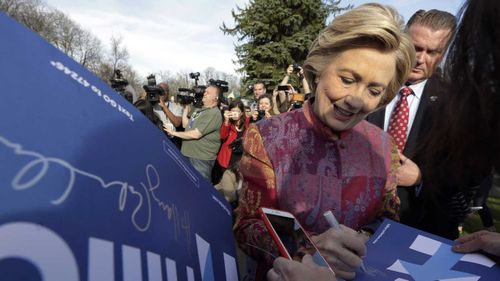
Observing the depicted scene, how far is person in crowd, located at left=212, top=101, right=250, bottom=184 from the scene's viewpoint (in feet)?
18.8

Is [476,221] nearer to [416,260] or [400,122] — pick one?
[400,122]

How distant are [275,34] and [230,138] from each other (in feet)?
69.8

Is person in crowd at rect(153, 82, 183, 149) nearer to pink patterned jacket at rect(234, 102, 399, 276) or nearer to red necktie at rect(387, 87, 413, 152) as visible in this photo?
red necktie at rect(387, 87, 413, 152)

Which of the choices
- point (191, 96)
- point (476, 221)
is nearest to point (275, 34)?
point (191, 96)

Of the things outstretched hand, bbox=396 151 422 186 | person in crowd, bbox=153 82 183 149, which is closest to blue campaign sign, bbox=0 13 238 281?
outstretched hand, bbox=396 151 422 186

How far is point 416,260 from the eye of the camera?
0.95 m

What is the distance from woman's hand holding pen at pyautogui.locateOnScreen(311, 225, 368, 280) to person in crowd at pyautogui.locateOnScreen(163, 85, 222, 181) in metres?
4.36

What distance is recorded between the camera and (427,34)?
225 centimetres

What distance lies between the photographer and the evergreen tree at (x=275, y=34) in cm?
2498

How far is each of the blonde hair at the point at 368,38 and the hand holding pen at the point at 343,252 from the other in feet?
2.34

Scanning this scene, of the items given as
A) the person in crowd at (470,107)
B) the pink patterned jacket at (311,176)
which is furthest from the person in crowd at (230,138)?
the person in crowd at (470,107)

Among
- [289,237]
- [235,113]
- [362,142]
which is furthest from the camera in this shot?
[235,113]

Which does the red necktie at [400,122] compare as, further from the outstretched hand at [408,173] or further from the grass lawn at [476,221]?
the grass lawn at [476,221]

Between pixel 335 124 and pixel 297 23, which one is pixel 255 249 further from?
pixel 297 23
